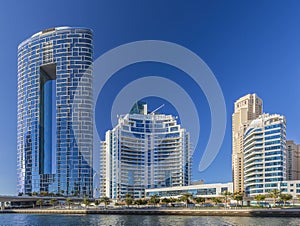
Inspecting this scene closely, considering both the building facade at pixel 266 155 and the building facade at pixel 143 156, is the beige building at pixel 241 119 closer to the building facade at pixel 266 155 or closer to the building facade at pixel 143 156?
the building facade at pixel 143 156

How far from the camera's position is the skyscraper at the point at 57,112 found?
99188 millimetres

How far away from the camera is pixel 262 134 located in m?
78.4

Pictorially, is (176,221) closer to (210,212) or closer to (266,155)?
(210,212)

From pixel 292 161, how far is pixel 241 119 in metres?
28.8

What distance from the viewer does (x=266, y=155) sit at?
76.3 meters

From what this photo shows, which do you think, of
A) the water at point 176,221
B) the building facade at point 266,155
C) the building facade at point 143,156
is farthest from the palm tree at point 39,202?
the building facade at point 266,155

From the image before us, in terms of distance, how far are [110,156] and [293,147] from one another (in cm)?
4747

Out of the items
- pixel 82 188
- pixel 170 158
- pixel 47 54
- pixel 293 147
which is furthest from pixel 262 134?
pixel 47 54

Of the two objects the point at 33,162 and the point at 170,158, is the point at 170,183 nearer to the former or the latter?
the point at 170,158

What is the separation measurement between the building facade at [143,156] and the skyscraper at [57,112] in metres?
8.67

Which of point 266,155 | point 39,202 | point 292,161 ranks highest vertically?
point 266,155

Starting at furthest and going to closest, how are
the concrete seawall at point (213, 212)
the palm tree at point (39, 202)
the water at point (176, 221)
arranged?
the palm tree at point (39, 202)
the concrete seawall at point (213, 212)
the water at point (176, 221)

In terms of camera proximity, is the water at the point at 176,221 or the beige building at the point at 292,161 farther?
the beige building at the point at 292,161

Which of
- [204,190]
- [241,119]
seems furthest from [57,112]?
[241,119]
